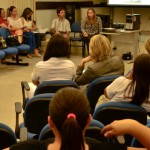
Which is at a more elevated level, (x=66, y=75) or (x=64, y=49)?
(x=64, y=49)

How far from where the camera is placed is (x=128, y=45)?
8.72m

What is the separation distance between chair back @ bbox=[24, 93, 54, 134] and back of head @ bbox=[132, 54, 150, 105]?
Answer: 0.65 meters

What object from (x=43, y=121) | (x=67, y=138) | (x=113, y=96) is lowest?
(x=43, y=121)

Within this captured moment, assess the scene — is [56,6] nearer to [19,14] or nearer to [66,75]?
[19,14]

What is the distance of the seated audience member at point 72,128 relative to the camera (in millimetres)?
1312

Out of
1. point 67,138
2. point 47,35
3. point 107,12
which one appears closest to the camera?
point 67,138

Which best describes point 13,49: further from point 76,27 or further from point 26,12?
point 76,27

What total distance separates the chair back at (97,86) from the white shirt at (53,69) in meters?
0.34

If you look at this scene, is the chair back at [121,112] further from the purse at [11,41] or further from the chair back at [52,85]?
the purse at [11,41]

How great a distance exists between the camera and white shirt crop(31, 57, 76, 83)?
3422mm

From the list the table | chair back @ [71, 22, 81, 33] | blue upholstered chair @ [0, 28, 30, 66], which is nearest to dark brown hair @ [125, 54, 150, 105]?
blue upholstered chair @ [0, 28, 30, 66]

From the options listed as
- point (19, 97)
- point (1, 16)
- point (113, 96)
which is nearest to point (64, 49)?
point (113, 96)

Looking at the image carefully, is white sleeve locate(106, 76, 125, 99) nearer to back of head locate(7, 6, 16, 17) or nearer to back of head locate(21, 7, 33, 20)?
back of head locate(7, 6, 16, 17)

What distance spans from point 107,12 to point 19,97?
5905mm
